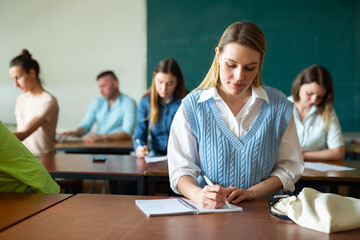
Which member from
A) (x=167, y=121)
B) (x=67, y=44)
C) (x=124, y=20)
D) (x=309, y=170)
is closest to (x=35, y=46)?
(x=67, y=44)

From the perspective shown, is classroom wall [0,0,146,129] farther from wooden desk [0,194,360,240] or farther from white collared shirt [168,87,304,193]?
wooden desk [0,194,360,240]

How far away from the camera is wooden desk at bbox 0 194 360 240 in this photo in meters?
1.04

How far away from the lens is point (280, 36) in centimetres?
482

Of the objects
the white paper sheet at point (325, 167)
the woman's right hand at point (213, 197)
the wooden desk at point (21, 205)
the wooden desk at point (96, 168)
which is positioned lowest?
the wooden desk at point (96, 168)

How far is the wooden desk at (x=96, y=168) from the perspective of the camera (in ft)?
7.19

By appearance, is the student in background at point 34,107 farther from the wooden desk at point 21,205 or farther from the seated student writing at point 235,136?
the seated student writing at point 235,136

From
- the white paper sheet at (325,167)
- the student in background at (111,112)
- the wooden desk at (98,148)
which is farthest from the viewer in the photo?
the student in background at (111,112)

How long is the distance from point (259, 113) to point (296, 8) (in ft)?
12.2

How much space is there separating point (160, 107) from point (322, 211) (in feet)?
7.33

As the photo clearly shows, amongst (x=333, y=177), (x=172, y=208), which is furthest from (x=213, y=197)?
(x=333, y=177)

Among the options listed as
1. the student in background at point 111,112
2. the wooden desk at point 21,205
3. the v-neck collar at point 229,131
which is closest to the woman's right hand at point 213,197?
the v-neck collar at point 229,131

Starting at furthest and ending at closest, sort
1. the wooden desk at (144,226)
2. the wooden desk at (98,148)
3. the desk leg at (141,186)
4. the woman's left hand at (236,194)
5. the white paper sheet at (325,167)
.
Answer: the wooden desk at (98,148)
the white paper sheet at (325,167)
the desk leg at (141,186)
the woman's left hand at (236,194)
the wooden desk at (144,226)

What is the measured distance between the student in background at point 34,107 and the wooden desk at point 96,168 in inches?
15.2

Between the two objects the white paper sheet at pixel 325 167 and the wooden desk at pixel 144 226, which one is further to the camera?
the white paper sheet at pixel 325 167
